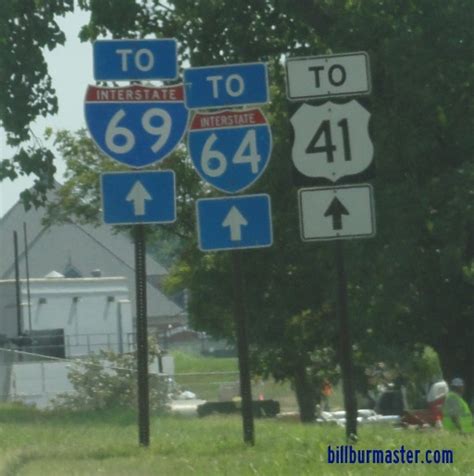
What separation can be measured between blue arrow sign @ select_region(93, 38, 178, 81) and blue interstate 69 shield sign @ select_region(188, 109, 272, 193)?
670 mm

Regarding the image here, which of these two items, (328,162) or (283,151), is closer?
(328,162)

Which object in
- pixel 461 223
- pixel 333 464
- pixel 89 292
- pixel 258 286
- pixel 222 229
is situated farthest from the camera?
pixel 89 292

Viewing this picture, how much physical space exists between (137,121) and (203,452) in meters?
2.89

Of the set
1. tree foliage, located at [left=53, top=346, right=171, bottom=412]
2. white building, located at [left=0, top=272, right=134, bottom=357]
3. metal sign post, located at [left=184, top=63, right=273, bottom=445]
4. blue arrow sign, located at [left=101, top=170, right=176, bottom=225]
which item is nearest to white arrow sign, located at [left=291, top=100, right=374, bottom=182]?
metal sign post, located at [left=184, top=63, right=273, bottom=445]

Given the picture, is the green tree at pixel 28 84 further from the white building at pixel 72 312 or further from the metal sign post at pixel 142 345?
the white building at pixel 72 312

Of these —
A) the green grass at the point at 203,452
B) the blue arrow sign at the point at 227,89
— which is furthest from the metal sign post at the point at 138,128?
the green grass at the point at 203,452

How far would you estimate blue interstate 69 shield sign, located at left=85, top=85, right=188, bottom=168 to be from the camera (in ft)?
37.2

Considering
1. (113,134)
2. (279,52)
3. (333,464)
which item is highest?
(279,52)

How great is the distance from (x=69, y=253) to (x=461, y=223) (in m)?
60.6

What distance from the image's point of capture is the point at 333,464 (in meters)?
9.29

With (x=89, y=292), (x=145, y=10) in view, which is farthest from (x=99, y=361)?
(x=89, y=292)

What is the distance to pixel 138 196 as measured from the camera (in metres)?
11.5

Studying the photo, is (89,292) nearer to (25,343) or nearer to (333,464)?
(25,343)

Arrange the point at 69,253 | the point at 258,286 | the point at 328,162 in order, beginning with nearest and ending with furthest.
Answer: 1. the point at 328,162
2. the point at 258,286
3. the point at 69,253
